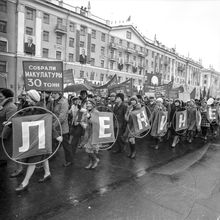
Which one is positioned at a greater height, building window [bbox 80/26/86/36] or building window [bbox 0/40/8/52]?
building window [bbox 80/26/86/36]

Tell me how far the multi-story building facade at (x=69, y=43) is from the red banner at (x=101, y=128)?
54.8ft

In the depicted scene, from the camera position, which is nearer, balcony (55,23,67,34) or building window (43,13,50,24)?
building window (43,13,50,24)

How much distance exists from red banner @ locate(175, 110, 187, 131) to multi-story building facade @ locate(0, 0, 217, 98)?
43.6 feet

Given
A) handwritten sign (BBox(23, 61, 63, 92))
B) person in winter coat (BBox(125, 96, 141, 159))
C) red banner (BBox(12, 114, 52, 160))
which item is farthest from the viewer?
person in winter coat (BBox(125, 96, 141, 159))

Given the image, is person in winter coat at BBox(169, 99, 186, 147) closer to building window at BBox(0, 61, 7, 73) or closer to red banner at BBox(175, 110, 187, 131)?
red banner at BBox(175, 110, 187, 131)

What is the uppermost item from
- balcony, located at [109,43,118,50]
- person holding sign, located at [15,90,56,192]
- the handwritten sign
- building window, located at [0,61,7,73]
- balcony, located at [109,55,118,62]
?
balcony, located at [109,43,118,50]

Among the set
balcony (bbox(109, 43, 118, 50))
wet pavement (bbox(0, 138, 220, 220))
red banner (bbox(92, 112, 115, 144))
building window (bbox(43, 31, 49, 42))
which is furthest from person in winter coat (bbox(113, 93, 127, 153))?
balcony (bbox(109, 43, 118, 50))

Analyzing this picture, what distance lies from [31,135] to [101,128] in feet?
6.41

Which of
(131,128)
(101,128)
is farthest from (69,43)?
(101,128)

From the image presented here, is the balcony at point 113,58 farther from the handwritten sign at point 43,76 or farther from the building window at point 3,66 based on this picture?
the handwritten sign at point 43,76

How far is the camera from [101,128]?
19.3ft

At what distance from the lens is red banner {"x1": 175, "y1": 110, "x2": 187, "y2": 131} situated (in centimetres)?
895

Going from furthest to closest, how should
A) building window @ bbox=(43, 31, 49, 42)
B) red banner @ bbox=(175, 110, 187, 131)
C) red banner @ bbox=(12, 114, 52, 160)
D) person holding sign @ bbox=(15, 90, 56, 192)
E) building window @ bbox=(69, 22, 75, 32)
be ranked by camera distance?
building window @ bbox=(69, 22, 75, 32), building window @ bbox=(43, 31, 49, 42), red banner @ bbox=(175, 110, 187, 131), person holding sign @ bbox=(15, 90, 56, 192), red banner @ bbox=(12, 114, 52, 160)

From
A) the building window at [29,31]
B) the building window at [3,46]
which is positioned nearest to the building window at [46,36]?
the building window at [29,31]
